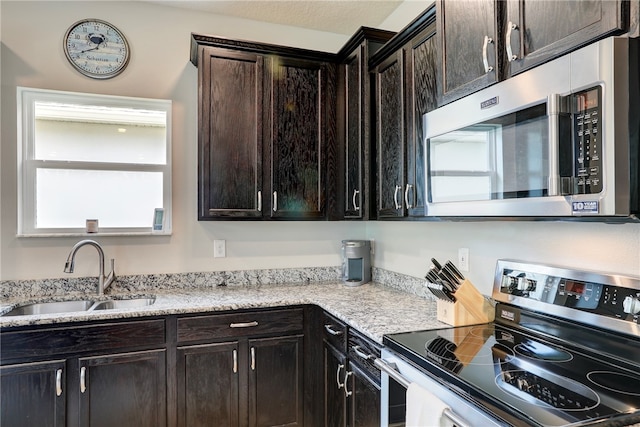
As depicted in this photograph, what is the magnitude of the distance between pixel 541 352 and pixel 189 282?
2075mm

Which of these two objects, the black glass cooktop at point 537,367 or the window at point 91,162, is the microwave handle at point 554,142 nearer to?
the black glass cooktop at point 537,367

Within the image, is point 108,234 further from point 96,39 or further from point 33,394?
point 96,39

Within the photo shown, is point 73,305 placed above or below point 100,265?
below

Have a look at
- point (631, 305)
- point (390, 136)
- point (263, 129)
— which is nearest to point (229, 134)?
point (263, 129)

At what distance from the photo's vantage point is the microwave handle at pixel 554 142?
1.06 m

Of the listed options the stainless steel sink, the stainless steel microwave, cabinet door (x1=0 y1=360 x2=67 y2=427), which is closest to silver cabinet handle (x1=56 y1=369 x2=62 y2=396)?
cabinet door (x1=0 y1=360 x2=67 y2=427)

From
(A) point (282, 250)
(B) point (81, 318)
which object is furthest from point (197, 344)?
(A) point (282, 250)

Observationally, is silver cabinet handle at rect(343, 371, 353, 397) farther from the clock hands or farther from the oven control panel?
the clock hands

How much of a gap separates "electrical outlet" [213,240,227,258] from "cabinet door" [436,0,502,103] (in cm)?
175

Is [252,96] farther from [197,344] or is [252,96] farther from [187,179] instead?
[197,344]

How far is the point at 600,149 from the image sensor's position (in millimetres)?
975

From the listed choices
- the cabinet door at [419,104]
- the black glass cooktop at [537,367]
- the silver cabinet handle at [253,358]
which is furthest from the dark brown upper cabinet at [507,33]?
the silver cabinet handle at [253,358]

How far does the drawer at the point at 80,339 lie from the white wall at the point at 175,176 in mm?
615

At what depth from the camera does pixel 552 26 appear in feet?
3.69
